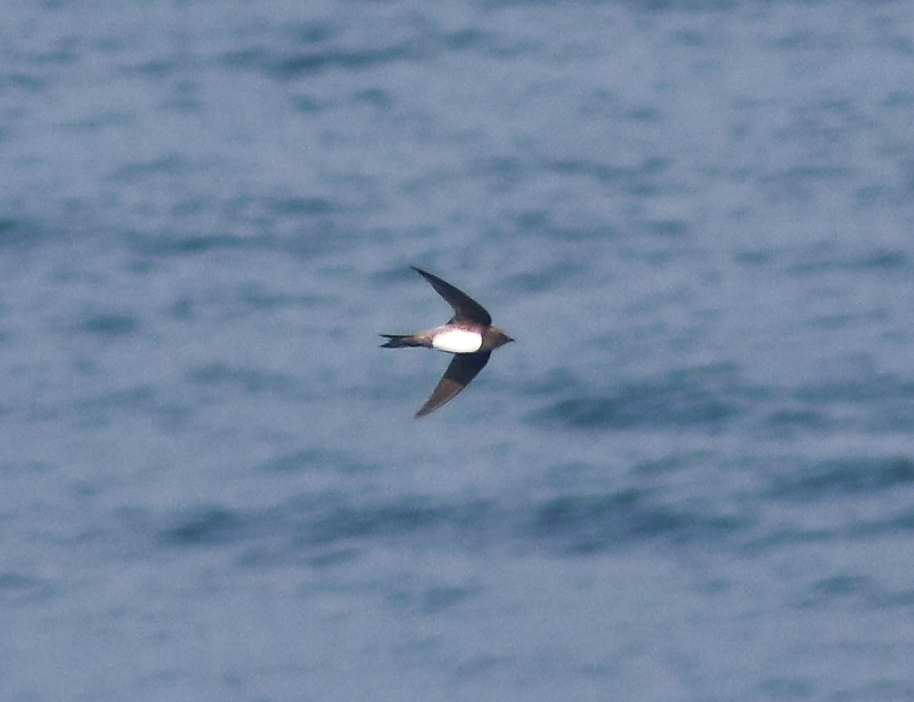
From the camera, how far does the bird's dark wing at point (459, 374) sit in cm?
1227

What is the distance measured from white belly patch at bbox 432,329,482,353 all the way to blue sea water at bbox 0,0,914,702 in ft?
17.7

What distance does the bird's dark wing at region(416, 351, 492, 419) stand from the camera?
12.3 m

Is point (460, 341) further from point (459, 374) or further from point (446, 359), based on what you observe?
point (446, 359)

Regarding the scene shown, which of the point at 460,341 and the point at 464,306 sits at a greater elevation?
the point at 464,306

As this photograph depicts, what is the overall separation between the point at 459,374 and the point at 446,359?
938 centimetres

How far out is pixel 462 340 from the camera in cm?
1245

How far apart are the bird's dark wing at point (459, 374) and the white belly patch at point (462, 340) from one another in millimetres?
99

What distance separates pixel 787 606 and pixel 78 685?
19.3 ft

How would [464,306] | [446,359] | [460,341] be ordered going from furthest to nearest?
[446,359], [460,341], [464,306]

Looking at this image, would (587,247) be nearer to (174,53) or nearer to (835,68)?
(835,68)

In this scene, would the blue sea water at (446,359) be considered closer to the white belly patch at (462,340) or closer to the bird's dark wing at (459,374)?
the bird's dark wing at (459,374)

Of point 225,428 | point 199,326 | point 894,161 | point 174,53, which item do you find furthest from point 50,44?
point 894,161

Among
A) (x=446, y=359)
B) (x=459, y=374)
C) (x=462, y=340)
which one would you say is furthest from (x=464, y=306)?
(x=446, y=359)

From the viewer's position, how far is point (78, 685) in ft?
58.5
